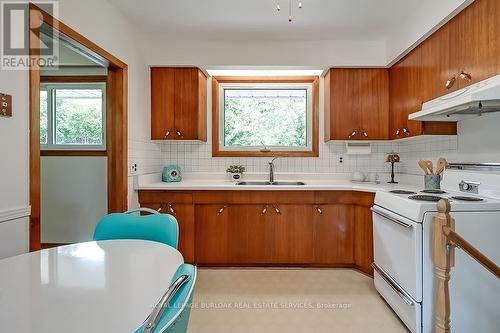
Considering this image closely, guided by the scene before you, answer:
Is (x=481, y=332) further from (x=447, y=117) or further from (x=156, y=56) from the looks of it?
(x=156, y=56)

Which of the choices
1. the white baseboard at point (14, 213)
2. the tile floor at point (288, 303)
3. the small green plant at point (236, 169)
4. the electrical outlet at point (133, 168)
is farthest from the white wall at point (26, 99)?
the tile floor at point (288, 303)

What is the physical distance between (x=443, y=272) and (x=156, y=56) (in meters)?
3.04

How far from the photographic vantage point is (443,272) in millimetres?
1559

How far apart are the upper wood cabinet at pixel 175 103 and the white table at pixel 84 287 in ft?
6.41

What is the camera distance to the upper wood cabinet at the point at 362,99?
3061 mm

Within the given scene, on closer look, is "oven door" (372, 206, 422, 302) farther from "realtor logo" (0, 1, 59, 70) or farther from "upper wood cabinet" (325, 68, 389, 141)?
"realtor logo" (0, 1, 59, 70)

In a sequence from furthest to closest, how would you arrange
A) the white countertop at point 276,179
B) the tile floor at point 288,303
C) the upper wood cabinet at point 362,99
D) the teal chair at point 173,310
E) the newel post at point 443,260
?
the upper wood cabinet at point 362,99 → the white countertop at point 276,179 → the tile floor at point 288,303 → the newel post at point 443,260 → the teal chair at point 173,310

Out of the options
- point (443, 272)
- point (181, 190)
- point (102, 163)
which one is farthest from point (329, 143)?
point (102, 163)

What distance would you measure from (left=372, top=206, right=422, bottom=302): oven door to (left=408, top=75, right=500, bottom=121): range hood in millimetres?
760

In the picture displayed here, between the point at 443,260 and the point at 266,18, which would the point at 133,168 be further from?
the point at 443,260

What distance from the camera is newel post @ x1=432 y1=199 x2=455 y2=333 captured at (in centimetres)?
153

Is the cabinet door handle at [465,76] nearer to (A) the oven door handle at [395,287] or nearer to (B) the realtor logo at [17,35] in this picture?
(A) the oven door handle at [395,287]

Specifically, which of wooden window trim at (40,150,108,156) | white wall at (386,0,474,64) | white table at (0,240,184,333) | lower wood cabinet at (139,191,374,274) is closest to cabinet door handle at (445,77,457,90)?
white wall at (386,0,474,64)

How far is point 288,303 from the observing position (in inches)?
87.8
